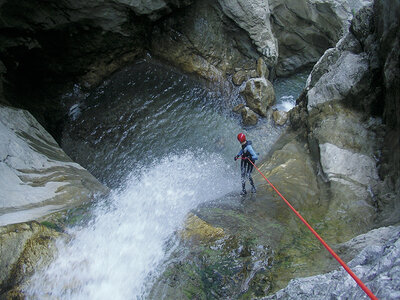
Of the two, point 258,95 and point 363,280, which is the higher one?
point 258,95

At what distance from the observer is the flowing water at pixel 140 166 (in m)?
4.73

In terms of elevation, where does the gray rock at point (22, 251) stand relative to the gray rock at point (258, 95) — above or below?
above

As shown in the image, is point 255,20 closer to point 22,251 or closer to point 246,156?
point 246,156

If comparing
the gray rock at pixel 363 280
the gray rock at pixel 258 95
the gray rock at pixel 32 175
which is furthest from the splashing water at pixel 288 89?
the gray rock at pixel 363 280

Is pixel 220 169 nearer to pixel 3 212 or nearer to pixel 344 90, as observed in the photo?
pixel 344 90

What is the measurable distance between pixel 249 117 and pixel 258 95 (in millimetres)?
1005

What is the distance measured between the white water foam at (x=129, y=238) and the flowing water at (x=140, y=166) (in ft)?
0.05

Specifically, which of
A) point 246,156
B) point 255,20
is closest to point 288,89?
point 255,20

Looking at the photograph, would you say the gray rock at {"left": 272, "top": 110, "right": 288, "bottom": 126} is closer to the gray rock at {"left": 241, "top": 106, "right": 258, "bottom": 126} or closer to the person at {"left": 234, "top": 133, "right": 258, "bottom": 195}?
the gray rock at {"left": 241, "top": 106, "right": 258, "bottom": 126}

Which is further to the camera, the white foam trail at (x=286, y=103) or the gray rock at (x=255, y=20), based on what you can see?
the white foam trail at (x=286, y=103)

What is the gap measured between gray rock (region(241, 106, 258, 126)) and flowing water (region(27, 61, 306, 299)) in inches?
11.5

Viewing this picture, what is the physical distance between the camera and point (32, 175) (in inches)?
236

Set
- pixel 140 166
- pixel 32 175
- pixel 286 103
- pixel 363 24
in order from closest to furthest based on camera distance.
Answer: pixel 32 175 → pixel 363 24 → pixel 140 166 → pixel 286 103

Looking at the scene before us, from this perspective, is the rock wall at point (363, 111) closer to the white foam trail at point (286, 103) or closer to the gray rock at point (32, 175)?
the white foam trail at point (286, 103)
